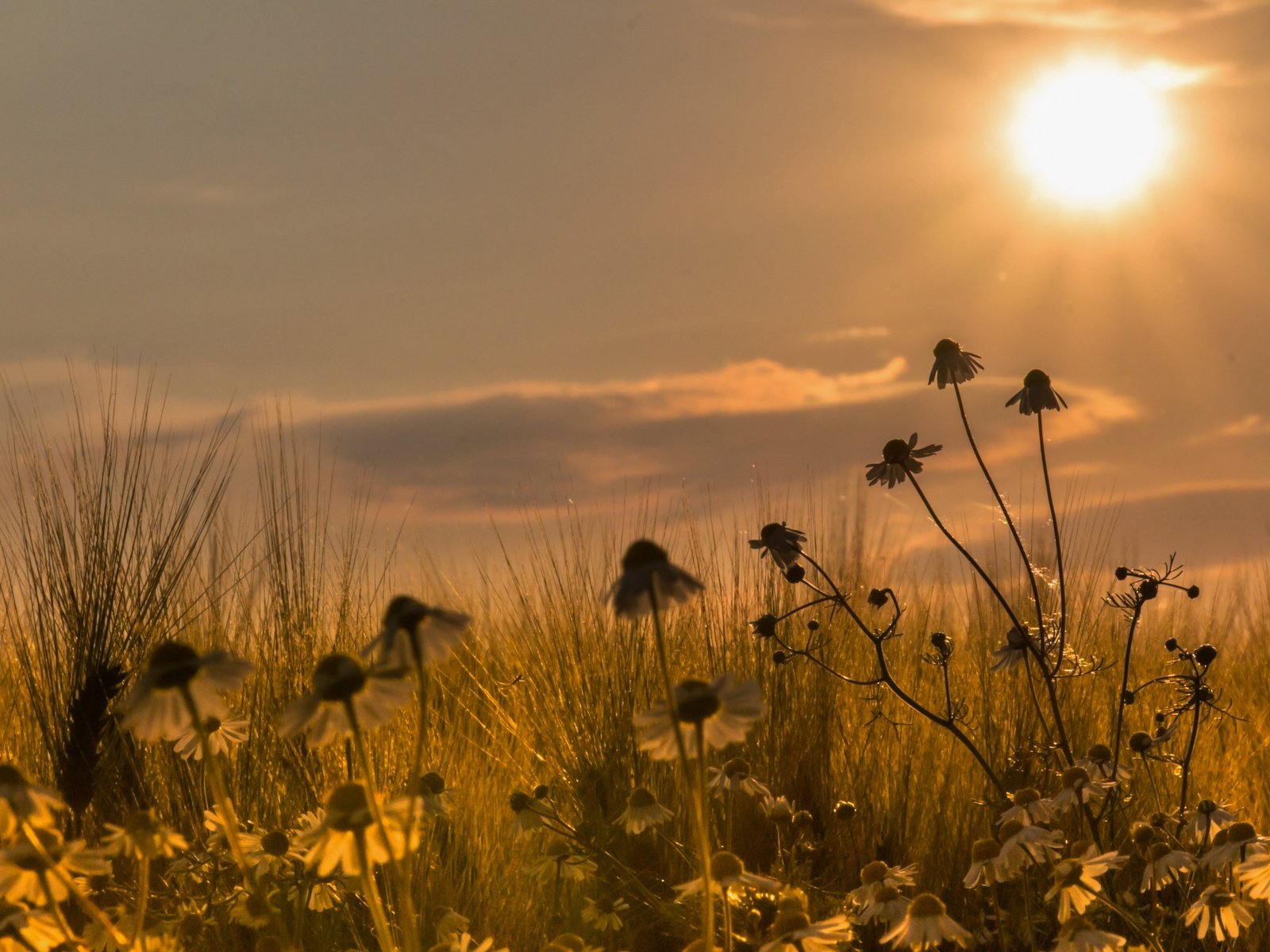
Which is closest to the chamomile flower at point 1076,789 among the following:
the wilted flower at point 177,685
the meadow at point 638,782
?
the meadow at point 638,782

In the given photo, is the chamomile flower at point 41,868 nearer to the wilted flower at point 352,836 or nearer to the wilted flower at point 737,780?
the wilted flower at point 352,836

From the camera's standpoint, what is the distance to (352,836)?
111 cm

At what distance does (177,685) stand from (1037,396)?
5.74ft

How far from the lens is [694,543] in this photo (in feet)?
12.2

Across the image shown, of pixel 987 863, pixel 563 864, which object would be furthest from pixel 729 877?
pixel 563 864

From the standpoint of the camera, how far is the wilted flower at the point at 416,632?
0.89 meters

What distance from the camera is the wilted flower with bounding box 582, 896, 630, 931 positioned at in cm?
211

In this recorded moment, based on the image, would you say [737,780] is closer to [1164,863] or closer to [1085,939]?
[1164,863]

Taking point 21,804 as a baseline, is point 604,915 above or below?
below

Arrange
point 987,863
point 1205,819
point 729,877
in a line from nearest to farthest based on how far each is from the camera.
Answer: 1. point 729,877
2. point 987,863
3. point 1205,819

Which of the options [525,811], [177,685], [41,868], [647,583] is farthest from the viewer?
[525,811]

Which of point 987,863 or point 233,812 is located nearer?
point 233,812

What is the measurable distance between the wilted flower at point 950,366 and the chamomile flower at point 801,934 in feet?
3.98

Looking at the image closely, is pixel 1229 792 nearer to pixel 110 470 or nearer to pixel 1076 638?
pixel 1076 638
